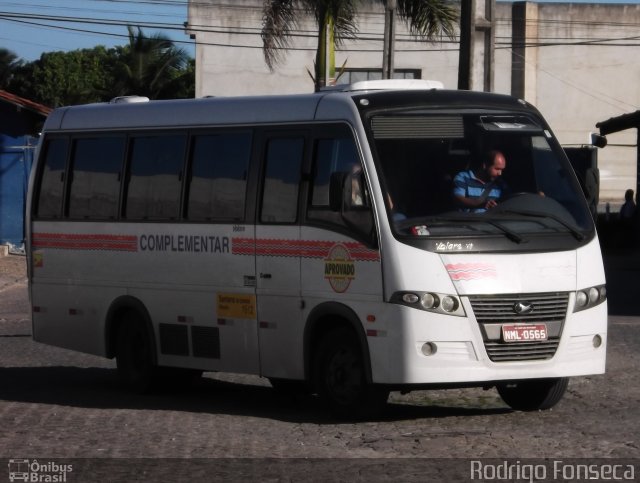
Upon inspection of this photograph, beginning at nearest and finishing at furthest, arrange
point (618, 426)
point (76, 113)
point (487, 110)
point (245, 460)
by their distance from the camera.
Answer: point (245, 460) < point (618, 426) < point (487, 110) < point (76, 113)

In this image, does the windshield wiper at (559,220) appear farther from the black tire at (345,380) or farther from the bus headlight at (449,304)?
the black tire at (345,380)

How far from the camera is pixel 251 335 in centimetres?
1211

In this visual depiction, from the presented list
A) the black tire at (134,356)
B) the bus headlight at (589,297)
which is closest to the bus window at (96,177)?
the black tire at (134,356)

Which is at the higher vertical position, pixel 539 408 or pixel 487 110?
pixel 487 110

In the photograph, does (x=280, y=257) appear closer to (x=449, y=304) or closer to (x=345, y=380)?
(x=345, y=380)

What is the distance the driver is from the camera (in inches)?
432

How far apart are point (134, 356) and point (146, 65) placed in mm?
60570

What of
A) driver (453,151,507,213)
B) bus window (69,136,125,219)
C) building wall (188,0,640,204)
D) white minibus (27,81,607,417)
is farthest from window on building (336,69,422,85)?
driver (453,151,507,213)

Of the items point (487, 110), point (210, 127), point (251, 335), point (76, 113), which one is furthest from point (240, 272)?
point (76, 113)

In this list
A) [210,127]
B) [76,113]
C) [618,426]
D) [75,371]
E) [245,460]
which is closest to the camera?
[245,460]

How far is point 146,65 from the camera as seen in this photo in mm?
73000

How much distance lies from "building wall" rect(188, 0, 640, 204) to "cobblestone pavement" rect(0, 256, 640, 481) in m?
47.7

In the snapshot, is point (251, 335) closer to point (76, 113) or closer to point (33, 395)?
point (33, 395)

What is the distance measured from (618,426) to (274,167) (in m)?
3.62
